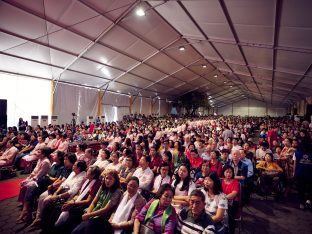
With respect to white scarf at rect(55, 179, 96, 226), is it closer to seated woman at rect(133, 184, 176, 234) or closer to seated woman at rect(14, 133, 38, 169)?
seated woman at rect(133, 184, 176, 234)

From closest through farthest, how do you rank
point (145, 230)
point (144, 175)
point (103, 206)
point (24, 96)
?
1. point (145, 230)
2. point (103, 206)
3. point (144, 175)
4. point (24, 96)

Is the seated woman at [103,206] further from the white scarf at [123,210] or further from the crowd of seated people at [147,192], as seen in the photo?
the white scarf at [123,210]

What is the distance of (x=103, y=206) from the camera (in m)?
3.13

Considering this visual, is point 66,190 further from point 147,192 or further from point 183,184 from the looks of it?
point 183,184

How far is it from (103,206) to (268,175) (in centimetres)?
411

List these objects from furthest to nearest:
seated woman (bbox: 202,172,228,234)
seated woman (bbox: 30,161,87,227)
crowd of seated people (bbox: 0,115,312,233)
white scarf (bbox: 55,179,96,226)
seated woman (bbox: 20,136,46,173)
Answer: seated woman (bbox: 20,136,46,173) < seated woman (bbox: 30,161,87,227) < white scarf (bbox: 55,179,96,226) < seated woman (bbox: 202,172,228,234) < crowd of seated people (bbox: 0,115,312,233)

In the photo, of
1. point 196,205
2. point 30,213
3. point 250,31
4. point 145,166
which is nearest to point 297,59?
point 250,31

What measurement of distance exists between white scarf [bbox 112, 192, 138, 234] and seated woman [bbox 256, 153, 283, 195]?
3.74m

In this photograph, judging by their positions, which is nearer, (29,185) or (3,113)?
(29,185)

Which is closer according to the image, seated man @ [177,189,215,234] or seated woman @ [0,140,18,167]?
seated man @ [177,189,215,234]

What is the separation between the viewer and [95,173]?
11.9 ft

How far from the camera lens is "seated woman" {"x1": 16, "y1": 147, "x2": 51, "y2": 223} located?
3.88m

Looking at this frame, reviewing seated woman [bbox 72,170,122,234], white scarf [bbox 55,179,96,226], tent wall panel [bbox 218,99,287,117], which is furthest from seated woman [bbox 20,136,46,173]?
tent wall panel [bbox 218,99,287,117]

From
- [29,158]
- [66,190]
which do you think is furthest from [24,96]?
[66,190]
